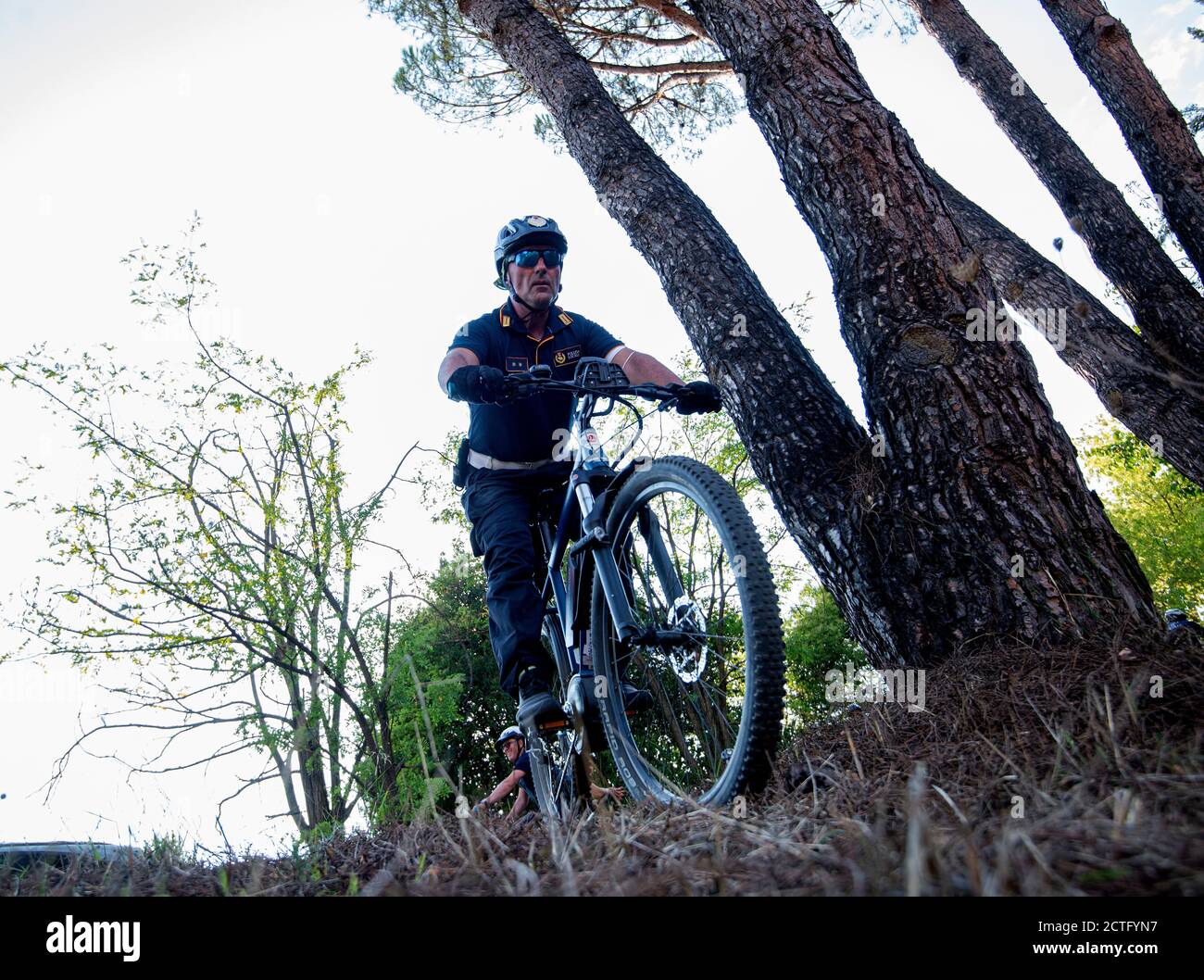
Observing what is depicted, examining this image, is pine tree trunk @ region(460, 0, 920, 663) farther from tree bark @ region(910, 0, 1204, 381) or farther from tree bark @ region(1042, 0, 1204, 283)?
tree bark @ region(1042, 0, 1204, 283)

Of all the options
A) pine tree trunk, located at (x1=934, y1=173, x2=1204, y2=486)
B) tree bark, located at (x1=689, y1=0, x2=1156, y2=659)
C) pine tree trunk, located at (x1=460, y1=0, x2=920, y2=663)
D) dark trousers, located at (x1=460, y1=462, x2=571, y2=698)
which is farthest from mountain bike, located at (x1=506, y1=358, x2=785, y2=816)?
pine tree trunk, located at (x1=934, y1=173, x2=1204, y2=486)

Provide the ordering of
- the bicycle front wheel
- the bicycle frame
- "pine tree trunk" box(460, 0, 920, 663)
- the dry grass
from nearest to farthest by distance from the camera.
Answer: the dry grass < the bicycle front wheel < the bicycle frame < "pine tree trunk" box(460, 0, 920, 663)

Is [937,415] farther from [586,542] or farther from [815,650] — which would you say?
[815,650]

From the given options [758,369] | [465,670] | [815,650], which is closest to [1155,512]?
[815,650]

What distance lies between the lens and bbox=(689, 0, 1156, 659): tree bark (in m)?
2.17

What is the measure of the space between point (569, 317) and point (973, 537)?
1.88m

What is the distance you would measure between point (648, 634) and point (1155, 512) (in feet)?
81.7

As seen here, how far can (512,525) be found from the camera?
2967 mm

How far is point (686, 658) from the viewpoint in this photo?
7.49 ft

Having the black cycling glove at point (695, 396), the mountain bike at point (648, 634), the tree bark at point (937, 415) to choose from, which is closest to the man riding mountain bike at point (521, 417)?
the black cycling glove at point (695, 396)

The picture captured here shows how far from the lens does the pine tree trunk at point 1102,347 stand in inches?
174

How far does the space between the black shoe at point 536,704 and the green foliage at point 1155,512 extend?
16.6 metres

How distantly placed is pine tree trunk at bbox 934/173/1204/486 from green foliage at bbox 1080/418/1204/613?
40.1 feet

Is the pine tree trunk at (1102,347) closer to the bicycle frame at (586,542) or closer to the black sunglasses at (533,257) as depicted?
the black sunglasses at (533,257)
